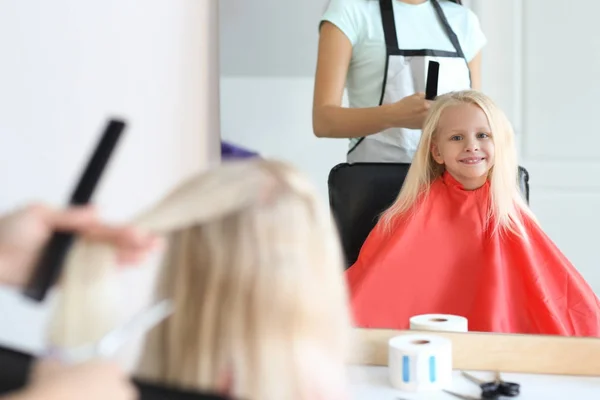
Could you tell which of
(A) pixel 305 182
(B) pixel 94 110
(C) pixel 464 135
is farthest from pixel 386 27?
(A) pixel 305 182

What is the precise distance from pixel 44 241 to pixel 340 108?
81cm

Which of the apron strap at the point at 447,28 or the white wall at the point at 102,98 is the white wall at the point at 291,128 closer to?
the white wall at the point at 102,98

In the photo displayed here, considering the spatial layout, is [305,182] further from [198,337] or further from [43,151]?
[43,151]

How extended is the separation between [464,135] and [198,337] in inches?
30.1

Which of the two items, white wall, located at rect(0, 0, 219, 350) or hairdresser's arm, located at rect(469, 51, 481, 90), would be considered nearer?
white wall, located at rect(0, 0, 219, 350)

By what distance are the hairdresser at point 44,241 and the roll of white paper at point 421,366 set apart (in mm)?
681

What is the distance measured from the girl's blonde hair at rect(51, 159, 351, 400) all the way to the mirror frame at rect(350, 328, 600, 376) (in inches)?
24.5

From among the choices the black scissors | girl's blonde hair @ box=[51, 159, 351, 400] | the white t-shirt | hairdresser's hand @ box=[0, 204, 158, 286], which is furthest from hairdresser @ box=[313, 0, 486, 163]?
hairdresser's hand @ box=[0, 204, 158, 286]

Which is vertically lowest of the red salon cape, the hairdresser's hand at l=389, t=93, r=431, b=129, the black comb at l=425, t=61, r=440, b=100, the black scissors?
the black scissors

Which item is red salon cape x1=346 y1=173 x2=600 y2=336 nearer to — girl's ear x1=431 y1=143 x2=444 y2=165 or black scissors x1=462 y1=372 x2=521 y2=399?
girl's ear x1=431 y1=143 x2=444 y2=165

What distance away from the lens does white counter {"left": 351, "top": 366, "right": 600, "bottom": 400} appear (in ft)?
3.66

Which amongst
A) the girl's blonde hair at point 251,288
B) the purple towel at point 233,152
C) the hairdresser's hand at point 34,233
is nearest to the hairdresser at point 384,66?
the purple towel at point 233,152

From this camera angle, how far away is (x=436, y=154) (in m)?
1.26

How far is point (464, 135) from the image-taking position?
124 cm
